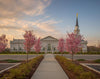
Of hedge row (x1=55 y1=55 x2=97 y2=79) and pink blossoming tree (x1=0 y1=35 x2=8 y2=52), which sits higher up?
pink blossoming tree (x1=0 y1=35 x2=8 y2=52)

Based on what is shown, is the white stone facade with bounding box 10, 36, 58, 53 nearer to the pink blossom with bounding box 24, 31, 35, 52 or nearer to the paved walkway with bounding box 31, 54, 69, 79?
the pink blossom with bounding box 24, 31, 35, 52

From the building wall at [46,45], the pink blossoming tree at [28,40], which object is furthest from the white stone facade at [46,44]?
the pink blossoming tree at [28,40]

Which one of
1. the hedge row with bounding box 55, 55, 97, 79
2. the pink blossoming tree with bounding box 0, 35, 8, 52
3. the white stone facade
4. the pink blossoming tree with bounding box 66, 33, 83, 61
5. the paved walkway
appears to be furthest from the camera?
the white stone facade

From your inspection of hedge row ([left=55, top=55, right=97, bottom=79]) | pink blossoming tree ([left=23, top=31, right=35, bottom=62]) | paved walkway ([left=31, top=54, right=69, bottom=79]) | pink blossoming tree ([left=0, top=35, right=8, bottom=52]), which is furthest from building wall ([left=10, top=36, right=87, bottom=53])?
hedge row ([left=55, top=55, right=97, bottom=79])

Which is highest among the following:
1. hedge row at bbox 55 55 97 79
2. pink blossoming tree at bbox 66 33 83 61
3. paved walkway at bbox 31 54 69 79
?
pink blossoming tree at bbox 66 33 83 61

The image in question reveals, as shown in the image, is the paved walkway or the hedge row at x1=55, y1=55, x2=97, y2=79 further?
the paved walkway

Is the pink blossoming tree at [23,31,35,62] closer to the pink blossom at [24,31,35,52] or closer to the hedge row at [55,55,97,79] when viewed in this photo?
the pink blossom at [24,31,35,52]

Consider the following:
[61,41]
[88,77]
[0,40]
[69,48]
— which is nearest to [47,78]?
[88,77]

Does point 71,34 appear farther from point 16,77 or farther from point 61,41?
point 16,77

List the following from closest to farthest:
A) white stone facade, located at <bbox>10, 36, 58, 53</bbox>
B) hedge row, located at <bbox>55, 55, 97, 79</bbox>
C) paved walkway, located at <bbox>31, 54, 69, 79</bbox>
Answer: hedge row, located at <bbox>55, 55, 97, 79</bbox>, paved walkway, located at <bbox>31, 54, 69, 79</bbox>, white stone facade, located at <bbox>10, 36, 58, 53</bbox>

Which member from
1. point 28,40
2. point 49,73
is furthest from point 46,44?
point 49,73

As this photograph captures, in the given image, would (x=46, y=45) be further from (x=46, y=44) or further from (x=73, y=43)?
(x=73, y=43)

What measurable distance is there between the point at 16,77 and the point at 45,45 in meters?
75.6

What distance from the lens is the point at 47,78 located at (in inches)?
301
